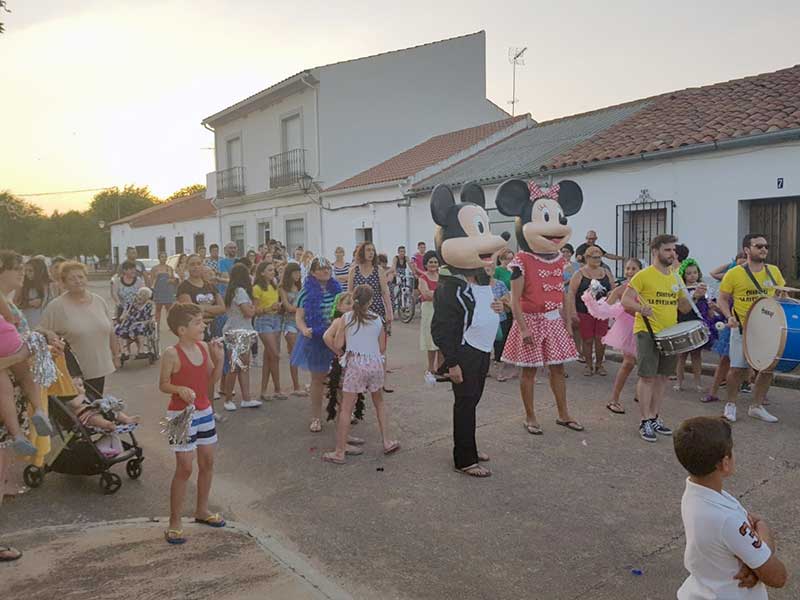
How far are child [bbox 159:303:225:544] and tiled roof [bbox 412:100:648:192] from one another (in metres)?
10.7

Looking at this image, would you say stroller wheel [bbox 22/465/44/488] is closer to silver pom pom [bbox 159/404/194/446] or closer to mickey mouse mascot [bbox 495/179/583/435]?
silver pom pom [bbox 159/404/194/446]

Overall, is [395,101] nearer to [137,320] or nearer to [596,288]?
[137,320]

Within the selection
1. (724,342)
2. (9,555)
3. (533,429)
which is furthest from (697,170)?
(9,555)

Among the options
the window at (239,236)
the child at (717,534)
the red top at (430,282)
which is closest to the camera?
the child at (717,534)

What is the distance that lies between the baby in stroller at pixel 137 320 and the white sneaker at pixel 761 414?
8.15 meters

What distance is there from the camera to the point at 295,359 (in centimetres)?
665

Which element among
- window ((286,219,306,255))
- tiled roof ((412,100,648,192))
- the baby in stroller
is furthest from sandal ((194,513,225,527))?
window ((286,219,306,255))

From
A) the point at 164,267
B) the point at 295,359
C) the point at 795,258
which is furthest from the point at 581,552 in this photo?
the point at 164,267

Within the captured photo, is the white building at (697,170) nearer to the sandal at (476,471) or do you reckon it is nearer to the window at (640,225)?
the window at (640,225)

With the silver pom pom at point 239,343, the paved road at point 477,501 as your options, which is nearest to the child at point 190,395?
the paved road at point 477,501

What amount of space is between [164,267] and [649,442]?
970cm

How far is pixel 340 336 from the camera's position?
566 centimetres

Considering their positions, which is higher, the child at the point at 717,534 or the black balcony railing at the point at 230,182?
the black balcony railing at the point at 230,182

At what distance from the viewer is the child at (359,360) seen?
5559mm
